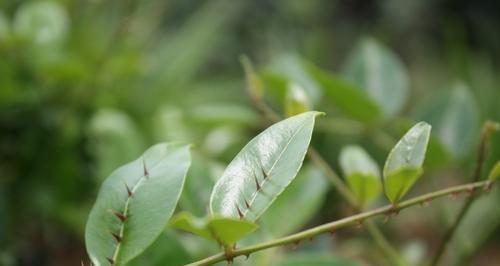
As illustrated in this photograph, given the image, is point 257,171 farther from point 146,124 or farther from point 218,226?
point 146,124

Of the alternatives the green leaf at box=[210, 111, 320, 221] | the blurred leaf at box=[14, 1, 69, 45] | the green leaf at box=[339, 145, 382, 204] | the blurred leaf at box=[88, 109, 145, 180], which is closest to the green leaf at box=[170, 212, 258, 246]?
the green leaf at box=[210, 111, 320, 221]

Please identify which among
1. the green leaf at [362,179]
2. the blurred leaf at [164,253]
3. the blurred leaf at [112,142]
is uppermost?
the green leaf at [362,179]

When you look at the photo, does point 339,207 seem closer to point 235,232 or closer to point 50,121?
point 50,121

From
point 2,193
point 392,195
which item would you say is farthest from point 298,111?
point 2,193

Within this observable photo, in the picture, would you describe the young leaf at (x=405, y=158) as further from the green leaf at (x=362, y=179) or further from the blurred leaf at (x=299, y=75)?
the blurred leaf at (x=299, y=75)

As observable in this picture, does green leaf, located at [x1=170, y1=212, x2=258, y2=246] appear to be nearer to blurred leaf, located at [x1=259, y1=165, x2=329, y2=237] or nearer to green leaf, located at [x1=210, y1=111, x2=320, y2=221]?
green leaf, located at [x1=210, y1=111, x2=320, y2=221]

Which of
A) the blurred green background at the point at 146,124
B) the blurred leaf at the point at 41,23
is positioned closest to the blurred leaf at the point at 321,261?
the blurred green background at the point at 146,124
